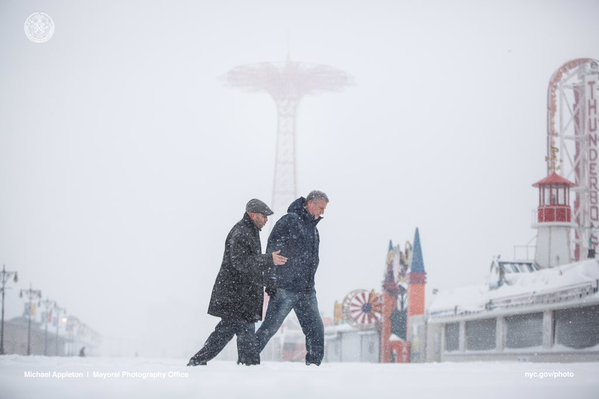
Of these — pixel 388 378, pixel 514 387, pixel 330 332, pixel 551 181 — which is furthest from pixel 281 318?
pixel 330 332

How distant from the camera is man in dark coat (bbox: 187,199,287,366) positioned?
6844 mm

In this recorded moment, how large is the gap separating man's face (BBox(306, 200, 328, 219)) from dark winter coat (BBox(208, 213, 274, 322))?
2.36 feet

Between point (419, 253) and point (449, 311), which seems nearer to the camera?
point (449, 311)

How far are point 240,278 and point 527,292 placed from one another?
80.1ft

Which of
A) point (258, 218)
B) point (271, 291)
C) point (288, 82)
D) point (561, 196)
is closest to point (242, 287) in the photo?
point (271, 291)

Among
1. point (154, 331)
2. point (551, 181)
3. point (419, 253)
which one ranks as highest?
point (551, 181)

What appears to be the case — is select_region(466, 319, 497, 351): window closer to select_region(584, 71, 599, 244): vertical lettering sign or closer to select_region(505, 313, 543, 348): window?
select_region(505, 313, 543, 348): window

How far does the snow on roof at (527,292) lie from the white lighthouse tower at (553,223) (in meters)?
5.01

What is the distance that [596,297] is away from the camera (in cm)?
2495

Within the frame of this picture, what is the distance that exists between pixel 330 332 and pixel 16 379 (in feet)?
154

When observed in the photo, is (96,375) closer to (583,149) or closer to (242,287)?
(242,287)

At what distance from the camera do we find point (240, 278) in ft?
22.9

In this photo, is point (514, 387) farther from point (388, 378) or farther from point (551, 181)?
point (551, 181)

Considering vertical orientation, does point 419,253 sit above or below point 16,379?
above
